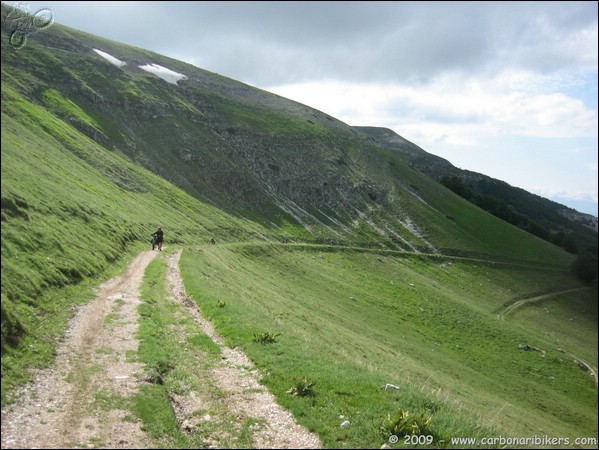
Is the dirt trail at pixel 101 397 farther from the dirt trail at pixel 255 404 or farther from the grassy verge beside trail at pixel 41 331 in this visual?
the grassy verge beside trail at pixel 41 331

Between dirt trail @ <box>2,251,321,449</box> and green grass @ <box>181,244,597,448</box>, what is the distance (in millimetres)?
1027

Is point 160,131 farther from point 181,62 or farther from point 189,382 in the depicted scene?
point 189,382

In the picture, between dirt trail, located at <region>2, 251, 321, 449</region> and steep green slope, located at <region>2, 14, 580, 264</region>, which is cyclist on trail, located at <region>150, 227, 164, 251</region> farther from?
steep green slope, located at <region>2, 14, 580, 264</region>

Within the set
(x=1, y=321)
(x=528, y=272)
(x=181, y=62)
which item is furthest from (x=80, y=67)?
(x=528, y=272)

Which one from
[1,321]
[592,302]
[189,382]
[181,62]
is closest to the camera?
[592,302]

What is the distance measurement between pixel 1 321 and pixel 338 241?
9245 cm

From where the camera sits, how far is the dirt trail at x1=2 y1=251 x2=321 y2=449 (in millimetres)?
11922

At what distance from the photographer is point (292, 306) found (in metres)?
43.0

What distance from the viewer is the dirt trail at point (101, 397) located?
1192 centimetres

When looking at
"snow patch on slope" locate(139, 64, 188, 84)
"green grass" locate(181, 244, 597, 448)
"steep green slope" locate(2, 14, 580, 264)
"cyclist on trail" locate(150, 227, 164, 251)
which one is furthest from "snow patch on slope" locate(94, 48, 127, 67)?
"cyclist on trail" locate(150, 227, 164, 251)

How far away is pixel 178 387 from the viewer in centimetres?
1645

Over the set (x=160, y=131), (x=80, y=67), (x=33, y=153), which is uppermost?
(x=80, y=67)

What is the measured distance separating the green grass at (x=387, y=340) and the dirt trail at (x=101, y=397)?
1.03 meters

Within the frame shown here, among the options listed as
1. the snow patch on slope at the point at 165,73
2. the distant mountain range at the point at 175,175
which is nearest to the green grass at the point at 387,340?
the distant mountain range at the point at 175,175
